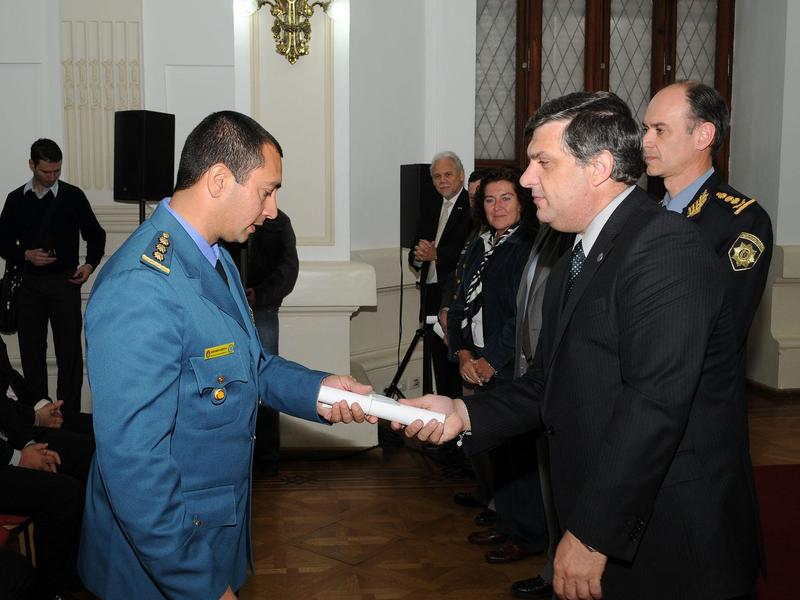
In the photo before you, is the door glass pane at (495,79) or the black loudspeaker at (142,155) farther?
the door glass pane at (495,79)

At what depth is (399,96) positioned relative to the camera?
21.2 feet

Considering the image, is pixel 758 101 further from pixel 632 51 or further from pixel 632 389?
pixel 632 389

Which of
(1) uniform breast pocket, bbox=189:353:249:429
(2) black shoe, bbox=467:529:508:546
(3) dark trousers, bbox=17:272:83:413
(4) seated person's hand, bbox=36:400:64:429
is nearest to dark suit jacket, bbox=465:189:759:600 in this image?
(1) uniform breast pocket, bbox=189:353:249:429

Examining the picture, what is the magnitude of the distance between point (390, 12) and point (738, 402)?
5.18 m

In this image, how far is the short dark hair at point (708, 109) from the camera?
2.56m

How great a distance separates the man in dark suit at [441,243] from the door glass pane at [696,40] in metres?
2.88

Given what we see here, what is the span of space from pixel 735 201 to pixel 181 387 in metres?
1.66

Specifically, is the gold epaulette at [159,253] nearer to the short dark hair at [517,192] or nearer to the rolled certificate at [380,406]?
the rolled certificate at [380,406]

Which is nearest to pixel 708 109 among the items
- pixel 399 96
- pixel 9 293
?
pixel 399 96

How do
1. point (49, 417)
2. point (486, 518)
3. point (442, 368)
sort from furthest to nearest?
point (442, 368) → point (486, 518) → point (49, 417)

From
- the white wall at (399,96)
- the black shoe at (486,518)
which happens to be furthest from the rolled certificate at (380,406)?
the white wall at (399,96)

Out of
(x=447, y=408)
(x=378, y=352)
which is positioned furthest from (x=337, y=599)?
(x=378, y=352)

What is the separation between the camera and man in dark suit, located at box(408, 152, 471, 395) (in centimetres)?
505

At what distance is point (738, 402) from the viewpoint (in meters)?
1.79
